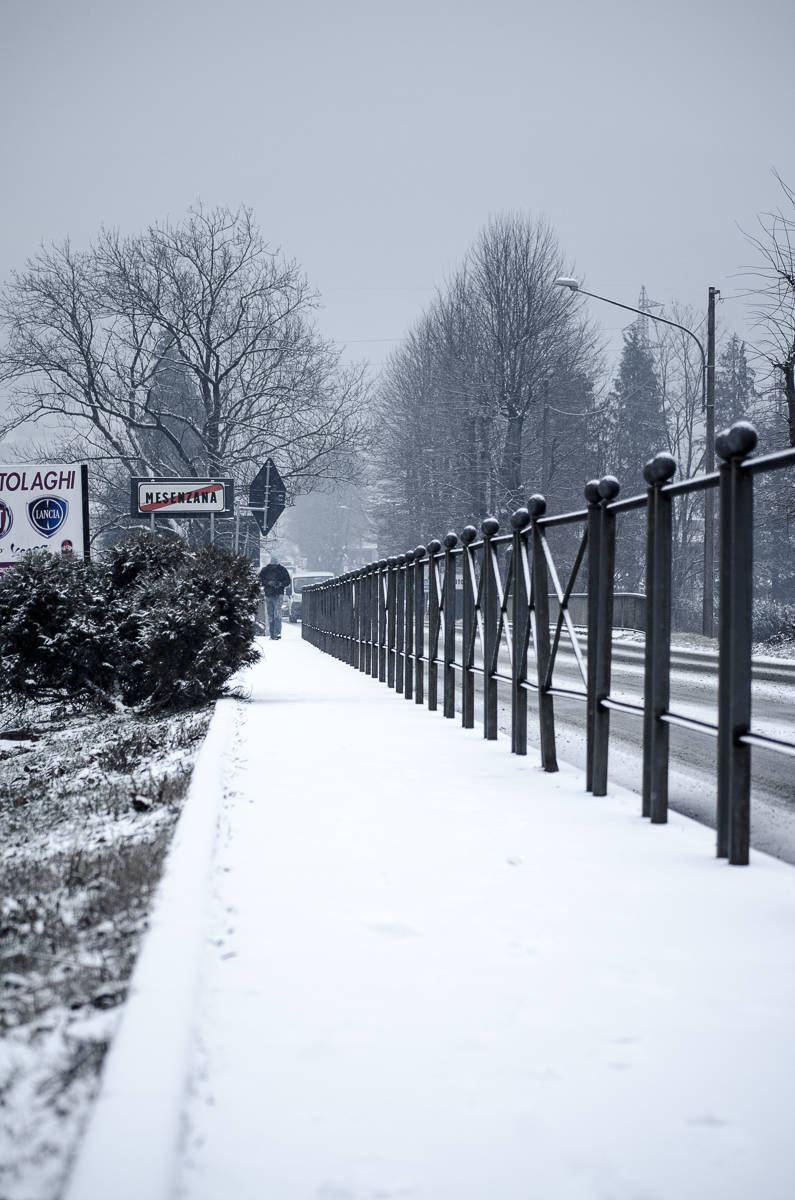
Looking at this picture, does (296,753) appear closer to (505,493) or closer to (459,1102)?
(459,1102)

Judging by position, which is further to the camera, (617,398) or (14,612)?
(617,398)

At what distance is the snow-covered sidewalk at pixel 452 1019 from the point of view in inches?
88.8

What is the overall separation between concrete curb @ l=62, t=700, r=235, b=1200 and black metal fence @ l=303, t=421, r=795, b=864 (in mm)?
1976

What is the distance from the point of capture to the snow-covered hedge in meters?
11.0

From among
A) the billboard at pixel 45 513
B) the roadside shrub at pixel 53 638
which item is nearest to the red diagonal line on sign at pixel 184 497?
the billboard at pixel 45 513

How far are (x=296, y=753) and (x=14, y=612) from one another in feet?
15.9

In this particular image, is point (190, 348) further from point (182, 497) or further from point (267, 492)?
point (182, 497)

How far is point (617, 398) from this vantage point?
65875mm

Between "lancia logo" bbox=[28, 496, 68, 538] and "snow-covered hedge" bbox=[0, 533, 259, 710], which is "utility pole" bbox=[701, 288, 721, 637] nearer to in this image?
"lancia logo" bbox=[28, 496, 68, 538]

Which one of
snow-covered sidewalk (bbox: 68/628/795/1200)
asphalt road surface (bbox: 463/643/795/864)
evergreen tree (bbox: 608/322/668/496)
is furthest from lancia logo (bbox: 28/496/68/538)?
evergreen tree (bbox: 608/322/668/496)

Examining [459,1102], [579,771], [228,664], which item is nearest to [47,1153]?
[459,1102]

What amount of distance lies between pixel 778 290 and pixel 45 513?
1229cm

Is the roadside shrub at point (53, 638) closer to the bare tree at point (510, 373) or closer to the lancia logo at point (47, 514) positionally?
the lancia logo at point (47, 514)

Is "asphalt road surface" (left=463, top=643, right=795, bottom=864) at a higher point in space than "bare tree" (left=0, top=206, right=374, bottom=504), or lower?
lower
